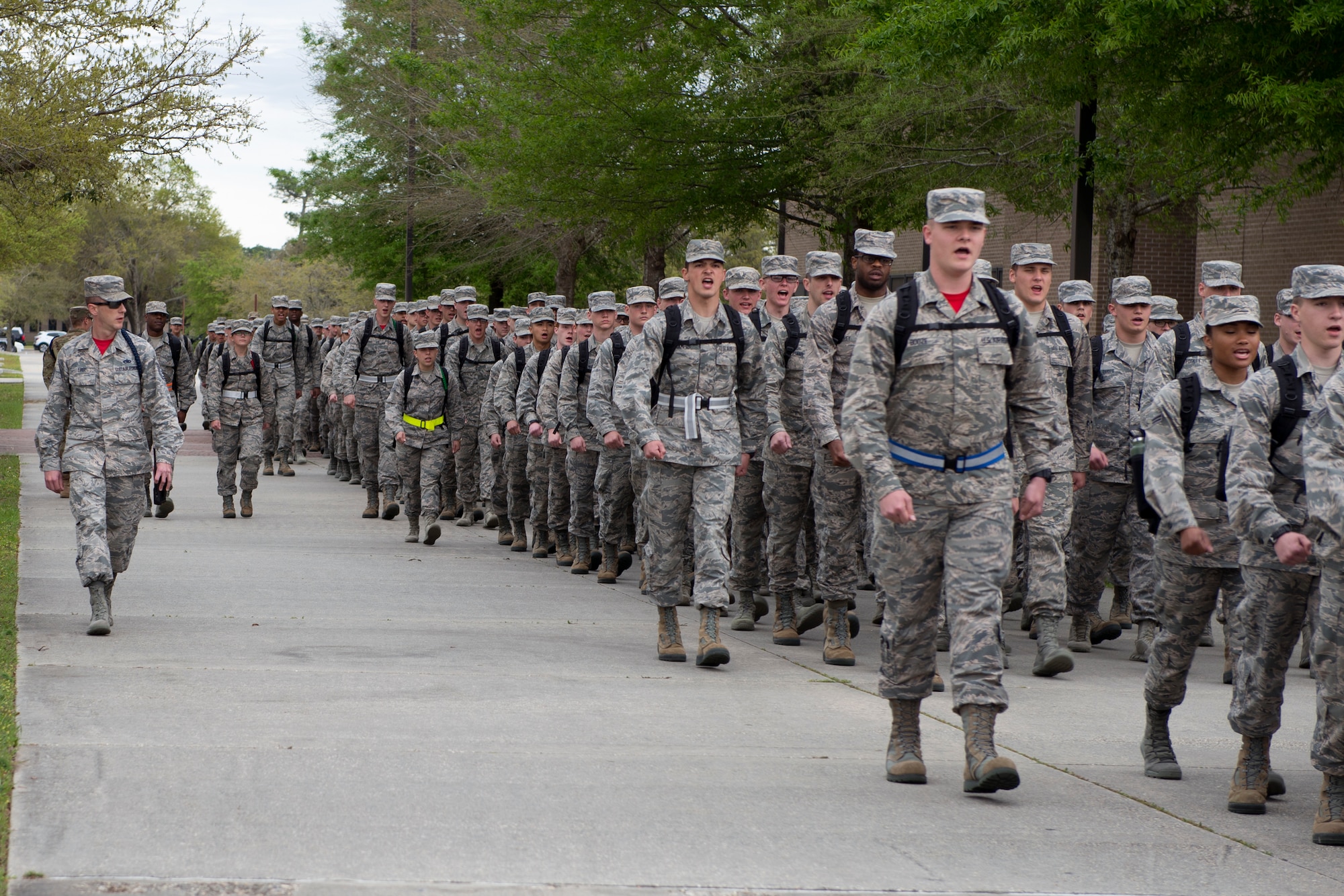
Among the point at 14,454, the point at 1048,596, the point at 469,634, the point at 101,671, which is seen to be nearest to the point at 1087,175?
the point at 1048,596

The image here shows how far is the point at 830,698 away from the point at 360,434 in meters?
11.0

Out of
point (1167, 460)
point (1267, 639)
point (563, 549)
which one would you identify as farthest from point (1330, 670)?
point (563, 549)

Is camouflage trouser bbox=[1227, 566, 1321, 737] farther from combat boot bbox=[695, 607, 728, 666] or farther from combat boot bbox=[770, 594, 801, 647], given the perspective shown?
combat boot bbox=[770, 594, 801, 647]

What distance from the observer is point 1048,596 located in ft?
29.6

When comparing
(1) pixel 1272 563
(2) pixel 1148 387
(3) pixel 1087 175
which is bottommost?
(1) pixel 1272 563

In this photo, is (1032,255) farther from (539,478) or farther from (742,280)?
(539,478)

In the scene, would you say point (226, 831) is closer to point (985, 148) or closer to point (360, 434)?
point (360, 434)

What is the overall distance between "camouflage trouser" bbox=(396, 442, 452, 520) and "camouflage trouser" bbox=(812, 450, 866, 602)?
6304mm

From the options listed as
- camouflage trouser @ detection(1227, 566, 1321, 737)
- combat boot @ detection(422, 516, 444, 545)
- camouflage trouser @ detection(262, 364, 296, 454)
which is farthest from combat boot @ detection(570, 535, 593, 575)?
camouflage trouser @ detection(262, 364, 296, 454)

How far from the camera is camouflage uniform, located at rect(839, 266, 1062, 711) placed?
20.0 feet

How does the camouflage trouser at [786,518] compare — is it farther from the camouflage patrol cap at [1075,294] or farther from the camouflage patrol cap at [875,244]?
the camouflage patrol cap at [1075,294]

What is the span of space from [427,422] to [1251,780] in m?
10.6

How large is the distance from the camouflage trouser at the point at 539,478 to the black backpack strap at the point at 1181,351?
647cm

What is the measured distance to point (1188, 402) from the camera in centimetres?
665
